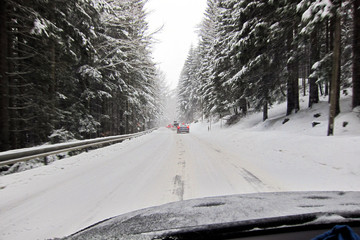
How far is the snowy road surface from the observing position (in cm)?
313

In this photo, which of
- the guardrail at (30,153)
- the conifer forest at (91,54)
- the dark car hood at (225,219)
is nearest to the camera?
the dark car hood at (225,219)

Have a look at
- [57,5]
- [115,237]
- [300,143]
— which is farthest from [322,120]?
[57,5]

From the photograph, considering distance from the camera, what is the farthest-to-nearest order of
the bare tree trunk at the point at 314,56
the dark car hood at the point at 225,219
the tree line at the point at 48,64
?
the bare tree trunk at the point at 314,56, the tree line at the point at 48,64, the dark car hood at the point at 225,219

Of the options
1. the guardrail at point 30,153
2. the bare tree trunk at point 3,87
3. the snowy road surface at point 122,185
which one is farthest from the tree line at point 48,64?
the snowy road surface at point 122,185

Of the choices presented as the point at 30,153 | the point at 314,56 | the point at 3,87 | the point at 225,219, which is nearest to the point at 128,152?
the point at 30,153

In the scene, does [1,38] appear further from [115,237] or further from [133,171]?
[115,237]

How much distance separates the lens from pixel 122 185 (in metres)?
4.87

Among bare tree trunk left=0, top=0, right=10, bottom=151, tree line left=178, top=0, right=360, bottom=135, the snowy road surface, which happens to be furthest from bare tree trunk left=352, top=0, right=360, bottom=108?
bare tree trunk left=0, top=0, right=10, bottom=151

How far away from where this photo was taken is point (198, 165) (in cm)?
713

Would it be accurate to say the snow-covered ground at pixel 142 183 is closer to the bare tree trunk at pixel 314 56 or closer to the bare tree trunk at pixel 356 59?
the bare tree trunk at pixel 356 59

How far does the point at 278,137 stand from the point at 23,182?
10.8 meters

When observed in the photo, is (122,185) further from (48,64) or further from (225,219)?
(48,64)

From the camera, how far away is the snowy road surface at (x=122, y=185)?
10.3 feet

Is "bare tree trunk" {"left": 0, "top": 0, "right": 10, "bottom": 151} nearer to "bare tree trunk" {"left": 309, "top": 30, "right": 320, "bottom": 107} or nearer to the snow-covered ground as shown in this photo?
the snow-covered ground
